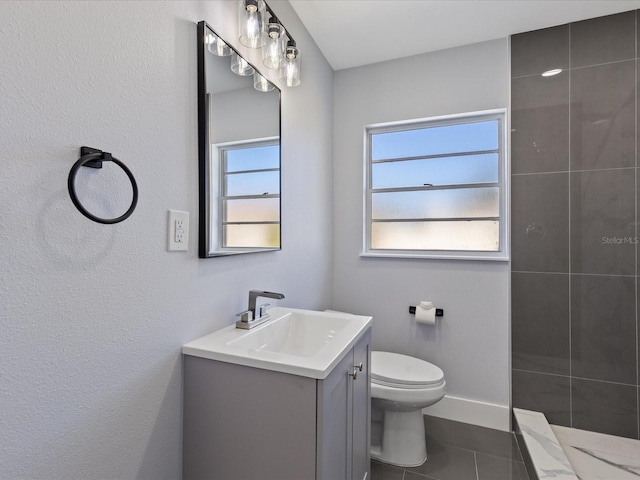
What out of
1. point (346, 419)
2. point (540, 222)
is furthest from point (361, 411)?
point (540, 222)

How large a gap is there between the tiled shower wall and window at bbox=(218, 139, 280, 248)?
1.54 m

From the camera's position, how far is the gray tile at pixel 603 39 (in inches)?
71.7

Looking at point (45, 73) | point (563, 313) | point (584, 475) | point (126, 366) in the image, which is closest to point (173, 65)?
point (45, 73)

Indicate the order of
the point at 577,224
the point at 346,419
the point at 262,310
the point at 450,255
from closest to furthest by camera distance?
1. the point at 346,419
2. the point at 262,310
3. the point at 577,224
4. the point at 450,255

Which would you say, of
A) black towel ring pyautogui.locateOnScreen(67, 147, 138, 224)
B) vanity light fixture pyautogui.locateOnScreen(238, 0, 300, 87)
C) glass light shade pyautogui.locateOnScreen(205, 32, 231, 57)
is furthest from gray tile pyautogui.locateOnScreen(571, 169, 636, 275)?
black towel ring pyautogui.locateOnScreen(67, 147, 138, 224)

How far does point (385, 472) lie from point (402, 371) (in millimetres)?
509

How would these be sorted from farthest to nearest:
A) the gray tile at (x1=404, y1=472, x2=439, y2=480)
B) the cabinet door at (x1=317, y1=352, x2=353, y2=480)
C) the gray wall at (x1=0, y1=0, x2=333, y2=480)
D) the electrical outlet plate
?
the gray tile at (x1=404, y1=472, x2=439, y2=480) < the electrical outlet plate < the cabinet door at (x1=317, y1=352, x2=353, y2=480) < the gray wall at (x1=0, y1=0, x2=333, y2=480)

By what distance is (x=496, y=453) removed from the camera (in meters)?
1.81

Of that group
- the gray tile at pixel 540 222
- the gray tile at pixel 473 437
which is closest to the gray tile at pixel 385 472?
the gray tile at pixel 473 437

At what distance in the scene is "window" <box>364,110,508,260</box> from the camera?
2162mm

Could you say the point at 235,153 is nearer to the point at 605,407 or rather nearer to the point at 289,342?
the point at 289,342

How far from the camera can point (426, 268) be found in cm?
223

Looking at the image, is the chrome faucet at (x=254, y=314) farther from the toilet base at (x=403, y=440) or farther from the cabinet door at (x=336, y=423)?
the toilet base at (x=403, y=440)

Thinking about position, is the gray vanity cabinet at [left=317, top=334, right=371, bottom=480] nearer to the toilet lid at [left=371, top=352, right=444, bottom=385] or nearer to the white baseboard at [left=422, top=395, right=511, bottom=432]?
the toilet lid at [left=371, top=352, right=444, bottom=385]
